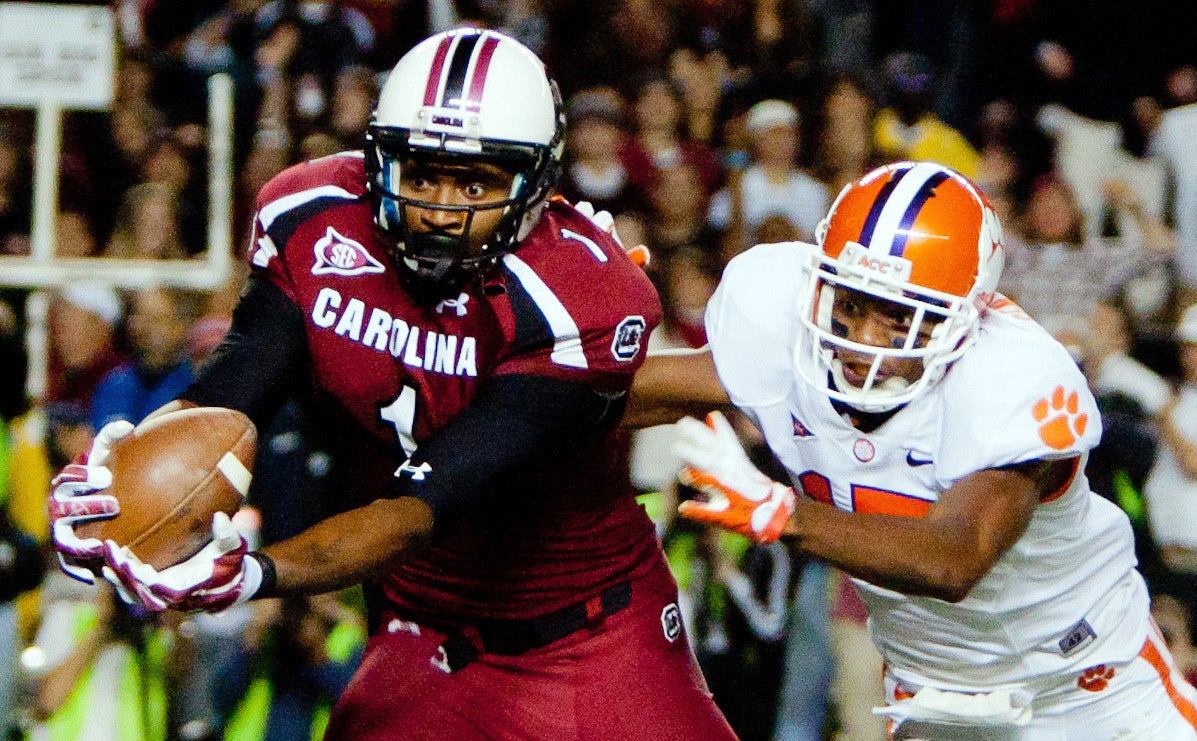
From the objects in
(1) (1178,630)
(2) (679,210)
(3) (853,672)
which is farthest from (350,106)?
(1) (1178,630)

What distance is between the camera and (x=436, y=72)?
3.59 metres

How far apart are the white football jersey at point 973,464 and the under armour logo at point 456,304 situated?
2.02ft

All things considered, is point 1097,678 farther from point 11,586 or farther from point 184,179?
point 184,179

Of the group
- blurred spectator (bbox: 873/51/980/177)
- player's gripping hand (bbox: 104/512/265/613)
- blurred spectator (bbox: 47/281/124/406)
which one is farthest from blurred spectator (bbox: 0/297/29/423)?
blurred spectator (bbox: 873/51/980/177)

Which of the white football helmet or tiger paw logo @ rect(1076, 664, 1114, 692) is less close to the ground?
the white football helmet

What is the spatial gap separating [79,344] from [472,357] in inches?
132

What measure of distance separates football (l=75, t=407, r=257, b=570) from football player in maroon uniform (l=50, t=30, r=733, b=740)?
256mm

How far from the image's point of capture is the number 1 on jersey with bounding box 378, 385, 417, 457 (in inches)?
142

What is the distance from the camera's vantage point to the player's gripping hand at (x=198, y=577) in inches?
109

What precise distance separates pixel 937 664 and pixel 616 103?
4.32 meters

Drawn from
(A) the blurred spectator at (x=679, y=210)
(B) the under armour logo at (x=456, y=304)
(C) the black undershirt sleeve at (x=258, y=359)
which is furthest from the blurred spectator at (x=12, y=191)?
(B) the under armour logo at (x=456, y=304)

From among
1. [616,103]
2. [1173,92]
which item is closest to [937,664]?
[616,103]

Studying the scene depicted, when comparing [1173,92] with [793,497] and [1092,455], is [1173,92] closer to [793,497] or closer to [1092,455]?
[1092,455]

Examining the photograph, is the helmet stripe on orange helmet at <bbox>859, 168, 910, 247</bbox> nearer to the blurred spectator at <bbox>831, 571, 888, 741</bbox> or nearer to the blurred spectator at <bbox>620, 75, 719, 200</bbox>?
the blurred spectator at <bbox>831, 571, 888, 741</bbox>
